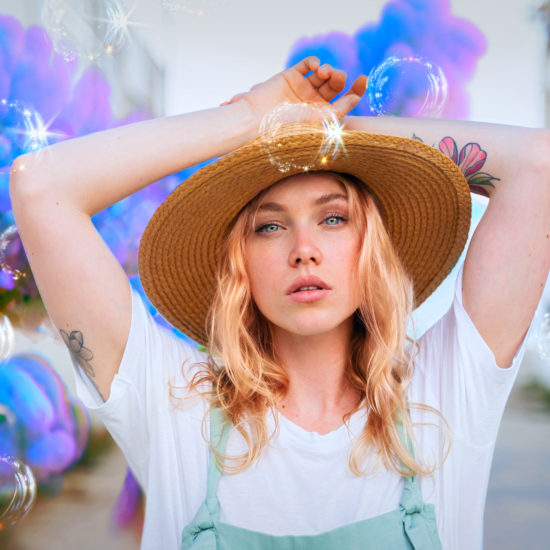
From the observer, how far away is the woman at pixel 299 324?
1115 mm

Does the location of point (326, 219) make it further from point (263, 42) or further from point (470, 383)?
point (263, 42)

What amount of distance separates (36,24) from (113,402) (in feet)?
5.85

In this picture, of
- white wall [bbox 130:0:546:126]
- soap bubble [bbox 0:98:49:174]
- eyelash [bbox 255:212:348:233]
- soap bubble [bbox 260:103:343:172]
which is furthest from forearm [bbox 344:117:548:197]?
white wall [bbox 130:0:546:126]

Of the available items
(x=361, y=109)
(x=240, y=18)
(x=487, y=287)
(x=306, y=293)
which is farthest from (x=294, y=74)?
(x=240, y=18)

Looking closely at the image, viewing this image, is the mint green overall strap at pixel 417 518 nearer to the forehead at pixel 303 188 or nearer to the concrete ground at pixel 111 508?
the forehead at pixel 303 188

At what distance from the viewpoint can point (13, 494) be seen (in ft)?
5.60

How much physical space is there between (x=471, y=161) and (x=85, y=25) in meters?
1.21

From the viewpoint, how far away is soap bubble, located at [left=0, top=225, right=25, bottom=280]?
206cm

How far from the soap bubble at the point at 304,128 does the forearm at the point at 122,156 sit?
2.8 inches

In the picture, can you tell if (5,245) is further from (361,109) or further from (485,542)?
(485,542)

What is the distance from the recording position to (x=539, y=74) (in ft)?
8.54

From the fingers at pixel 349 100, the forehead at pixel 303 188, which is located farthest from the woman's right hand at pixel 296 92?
the forehead at pixel 303 188

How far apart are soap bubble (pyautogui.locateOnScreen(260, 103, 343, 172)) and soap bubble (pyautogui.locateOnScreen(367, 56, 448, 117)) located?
56cm

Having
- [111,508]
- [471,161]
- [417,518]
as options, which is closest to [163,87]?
[471,161]
